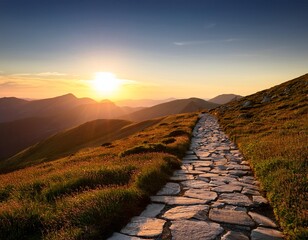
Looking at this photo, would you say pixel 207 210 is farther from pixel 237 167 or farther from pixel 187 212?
pixel 237 167

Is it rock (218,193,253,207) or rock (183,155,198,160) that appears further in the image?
rock (183,155,198,160)

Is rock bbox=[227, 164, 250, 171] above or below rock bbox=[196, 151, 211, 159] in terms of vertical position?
below

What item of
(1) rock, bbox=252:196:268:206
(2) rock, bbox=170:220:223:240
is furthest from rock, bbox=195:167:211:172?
(2) rock, bbox=170:220:223:240

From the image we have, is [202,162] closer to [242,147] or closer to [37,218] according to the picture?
[242,147]

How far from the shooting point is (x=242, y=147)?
1598 centimetres

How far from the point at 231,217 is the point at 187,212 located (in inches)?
42.6

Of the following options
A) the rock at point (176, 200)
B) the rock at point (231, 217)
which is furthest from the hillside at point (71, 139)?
the rock at point (231, 217)

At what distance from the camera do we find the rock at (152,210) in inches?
275

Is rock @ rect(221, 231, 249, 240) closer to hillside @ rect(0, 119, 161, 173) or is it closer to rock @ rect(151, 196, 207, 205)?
rock @ rect(151, 196, 207, 205)

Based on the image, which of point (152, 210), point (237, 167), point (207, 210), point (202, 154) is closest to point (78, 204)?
point (152, 210)

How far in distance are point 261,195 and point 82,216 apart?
533 cm

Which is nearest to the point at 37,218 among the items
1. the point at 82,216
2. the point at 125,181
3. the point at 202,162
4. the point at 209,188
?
the point at 82,216

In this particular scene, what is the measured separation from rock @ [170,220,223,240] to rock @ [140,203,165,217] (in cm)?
73

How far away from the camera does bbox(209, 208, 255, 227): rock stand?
652 cm
